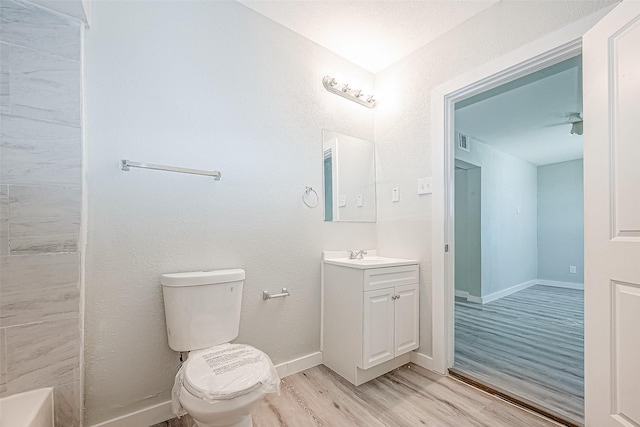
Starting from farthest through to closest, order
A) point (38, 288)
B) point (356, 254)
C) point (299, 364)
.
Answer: point (356, 254)
point (299, 364)
point (38, 288)

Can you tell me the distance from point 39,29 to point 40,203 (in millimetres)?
730

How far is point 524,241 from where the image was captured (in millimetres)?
5000

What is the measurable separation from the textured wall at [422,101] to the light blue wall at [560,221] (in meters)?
4.53

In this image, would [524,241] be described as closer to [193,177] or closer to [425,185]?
[425,185]

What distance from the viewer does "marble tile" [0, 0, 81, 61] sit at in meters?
1.15

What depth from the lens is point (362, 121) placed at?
7.98 ft

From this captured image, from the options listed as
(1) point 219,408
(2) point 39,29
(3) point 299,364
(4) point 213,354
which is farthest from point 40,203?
(3) point 299,364

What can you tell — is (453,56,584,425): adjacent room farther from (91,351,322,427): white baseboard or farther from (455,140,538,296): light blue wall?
(91,351,322,427): white baseboard

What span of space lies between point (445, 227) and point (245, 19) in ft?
6.22

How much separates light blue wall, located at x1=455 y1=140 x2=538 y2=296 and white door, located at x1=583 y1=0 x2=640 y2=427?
2499 mm

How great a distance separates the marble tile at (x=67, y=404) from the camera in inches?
47.2

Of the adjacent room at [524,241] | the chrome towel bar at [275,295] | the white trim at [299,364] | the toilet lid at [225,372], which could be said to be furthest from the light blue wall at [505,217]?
the toilet lid at [225,372]

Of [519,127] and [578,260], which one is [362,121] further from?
[578,260]

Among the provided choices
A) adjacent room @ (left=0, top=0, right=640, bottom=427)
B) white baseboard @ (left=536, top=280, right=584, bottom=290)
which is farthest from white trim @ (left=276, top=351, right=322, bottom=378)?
white baseboard @ (left=536, top=280, right=584, bottom=290)
